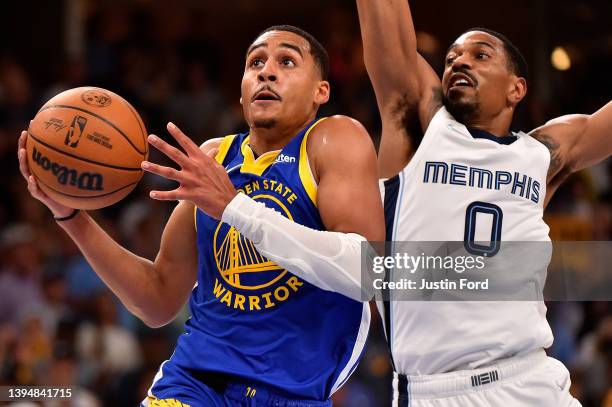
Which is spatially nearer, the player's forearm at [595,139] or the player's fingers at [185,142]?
the player's fingers at [185,142]

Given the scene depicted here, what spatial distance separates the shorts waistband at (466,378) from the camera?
3.84 m

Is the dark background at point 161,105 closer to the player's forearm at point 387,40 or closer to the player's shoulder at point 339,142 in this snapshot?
the player's forearm at point 387,40

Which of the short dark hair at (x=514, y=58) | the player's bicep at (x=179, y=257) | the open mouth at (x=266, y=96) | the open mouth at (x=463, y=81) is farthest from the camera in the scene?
the short dark hair at (x=514, y=58)

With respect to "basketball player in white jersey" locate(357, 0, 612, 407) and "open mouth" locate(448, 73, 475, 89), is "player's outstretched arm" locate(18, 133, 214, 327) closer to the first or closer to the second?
"basketball player in white jersey" locate(357, 0, 612, 407)

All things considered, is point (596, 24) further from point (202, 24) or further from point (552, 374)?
point (552, 374)

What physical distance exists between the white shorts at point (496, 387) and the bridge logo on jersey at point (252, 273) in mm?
765

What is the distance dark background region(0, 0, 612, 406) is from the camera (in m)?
7.68

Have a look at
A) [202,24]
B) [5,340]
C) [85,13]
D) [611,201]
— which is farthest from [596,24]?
[5,340]

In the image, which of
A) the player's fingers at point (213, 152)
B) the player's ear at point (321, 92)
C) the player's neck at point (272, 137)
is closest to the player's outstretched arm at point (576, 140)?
the player's ear at point (321, 92)

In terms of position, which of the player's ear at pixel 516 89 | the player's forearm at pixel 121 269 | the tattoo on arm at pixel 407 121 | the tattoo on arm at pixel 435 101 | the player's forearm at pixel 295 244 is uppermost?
the player's ear at pixel 516 89

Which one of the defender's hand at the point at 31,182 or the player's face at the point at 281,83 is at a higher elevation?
the player's face at the point at 281,83

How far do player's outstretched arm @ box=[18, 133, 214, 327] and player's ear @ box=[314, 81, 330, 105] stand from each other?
0.68 m

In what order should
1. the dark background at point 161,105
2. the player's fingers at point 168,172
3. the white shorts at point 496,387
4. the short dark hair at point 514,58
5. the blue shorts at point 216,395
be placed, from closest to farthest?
the player's fingers at point 168,172 → the blue shorts at point 216,395 → the white shorts at point 496,387 → the short dark hair at point 514,58 → the dark background at point 161,105

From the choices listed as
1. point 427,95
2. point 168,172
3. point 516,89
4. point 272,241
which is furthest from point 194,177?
point 516,89
